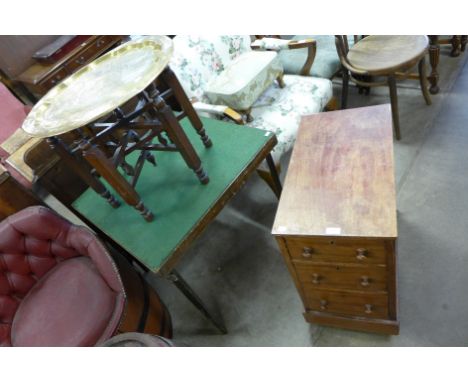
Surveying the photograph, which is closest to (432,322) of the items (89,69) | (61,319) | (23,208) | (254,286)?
(254,286)

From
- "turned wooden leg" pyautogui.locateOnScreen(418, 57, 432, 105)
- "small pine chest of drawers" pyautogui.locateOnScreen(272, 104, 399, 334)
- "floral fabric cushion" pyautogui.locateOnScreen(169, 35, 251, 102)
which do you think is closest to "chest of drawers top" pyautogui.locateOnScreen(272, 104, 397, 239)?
"small pine chest of drawers" pyautogui.locateOnScreen(272, 104, 399, 334)

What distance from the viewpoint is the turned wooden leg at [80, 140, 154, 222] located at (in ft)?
3.55

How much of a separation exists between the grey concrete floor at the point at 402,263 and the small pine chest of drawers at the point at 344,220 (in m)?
0.18

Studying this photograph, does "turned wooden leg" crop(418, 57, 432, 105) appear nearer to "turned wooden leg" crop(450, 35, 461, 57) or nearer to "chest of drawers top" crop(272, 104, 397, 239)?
"turned wooden leg" crop(450, 35, 461, 57)

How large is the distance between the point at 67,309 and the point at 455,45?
3471 mm

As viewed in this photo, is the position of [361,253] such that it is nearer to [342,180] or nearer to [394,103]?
[342,180]

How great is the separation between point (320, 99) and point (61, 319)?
6.39 feet

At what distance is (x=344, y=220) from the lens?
1.06 meters

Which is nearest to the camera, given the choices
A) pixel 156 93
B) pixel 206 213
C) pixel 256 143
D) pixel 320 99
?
pixel 156 93

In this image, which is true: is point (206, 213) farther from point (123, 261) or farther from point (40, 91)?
point (40, 91)

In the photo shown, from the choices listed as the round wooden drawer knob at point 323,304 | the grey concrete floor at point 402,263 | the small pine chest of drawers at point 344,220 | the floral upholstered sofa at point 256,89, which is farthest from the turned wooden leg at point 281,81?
the round wooden drawer knob at point 323,304

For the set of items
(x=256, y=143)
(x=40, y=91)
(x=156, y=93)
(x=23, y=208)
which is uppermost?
(x=156, y=93)

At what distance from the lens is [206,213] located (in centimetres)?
134

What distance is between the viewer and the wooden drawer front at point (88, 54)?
251cm
